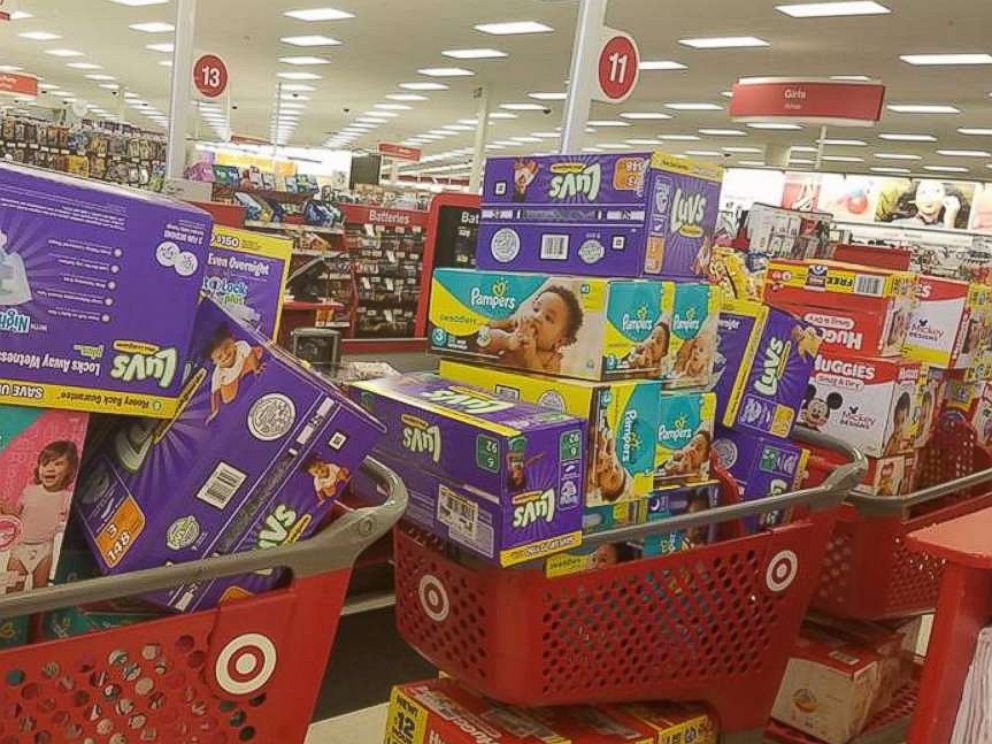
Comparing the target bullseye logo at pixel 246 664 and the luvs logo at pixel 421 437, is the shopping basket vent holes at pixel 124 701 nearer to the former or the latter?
the target bullseye logo at pixel 246 664

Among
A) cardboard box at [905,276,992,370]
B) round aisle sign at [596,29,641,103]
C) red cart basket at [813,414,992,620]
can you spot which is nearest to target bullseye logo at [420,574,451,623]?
red cart basket at [813,414,992,620]

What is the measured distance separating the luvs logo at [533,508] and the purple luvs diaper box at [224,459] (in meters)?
0.36

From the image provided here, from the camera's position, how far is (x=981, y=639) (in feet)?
4.24

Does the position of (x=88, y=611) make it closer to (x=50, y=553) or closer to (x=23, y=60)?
(x=50, y=553)

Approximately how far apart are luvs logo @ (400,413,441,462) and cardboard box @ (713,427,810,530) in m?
0.86

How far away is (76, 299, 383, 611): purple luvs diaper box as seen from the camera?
121 cm

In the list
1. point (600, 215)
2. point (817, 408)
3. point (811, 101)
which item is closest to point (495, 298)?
point (600, 215)

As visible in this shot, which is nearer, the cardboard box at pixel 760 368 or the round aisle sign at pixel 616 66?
the cardboard box at pixel 760 368

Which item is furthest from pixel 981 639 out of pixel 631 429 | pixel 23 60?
pixel 23 60

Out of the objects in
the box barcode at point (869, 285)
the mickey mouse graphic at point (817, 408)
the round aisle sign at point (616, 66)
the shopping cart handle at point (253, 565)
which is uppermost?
the round aisle sign at point (616, 66)

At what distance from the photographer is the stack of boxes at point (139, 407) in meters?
1.09

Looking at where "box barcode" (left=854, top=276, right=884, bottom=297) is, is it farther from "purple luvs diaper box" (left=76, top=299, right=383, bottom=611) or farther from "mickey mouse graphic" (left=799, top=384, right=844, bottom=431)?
"purple luvs diaper box" (left=76, top=299, right=383, bottom=611)

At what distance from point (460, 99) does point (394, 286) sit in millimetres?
11042

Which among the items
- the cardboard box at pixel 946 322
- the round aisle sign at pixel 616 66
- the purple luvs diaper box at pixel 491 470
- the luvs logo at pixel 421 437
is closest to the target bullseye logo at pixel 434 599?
the purple luvs diaper box at pixel 491 470
